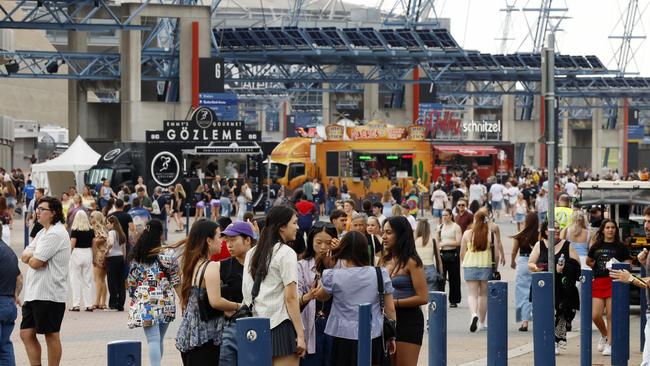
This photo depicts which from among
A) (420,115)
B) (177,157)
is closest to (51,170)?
(177,157)

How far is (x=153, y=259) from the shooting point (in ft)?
41.4

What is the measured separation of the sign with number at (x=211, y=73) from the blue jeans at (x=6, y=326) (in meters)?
48.3

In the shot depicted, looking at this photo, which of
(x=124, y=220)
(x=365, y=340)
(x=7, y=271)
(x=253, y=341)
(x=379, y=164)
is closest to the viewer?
(x=253, y=341)

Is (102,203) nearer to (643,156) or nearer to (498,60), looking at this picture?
(498,60)

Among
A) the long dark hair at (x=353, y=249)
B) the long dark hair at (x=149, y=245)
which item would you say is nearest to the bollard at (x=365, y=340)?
the long dark hair at (x=353, y=249)

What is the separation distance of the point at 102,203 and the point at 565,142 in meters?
92.9

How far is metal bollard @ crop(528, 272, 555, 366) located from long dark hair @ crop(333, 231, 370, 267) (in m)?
2.77

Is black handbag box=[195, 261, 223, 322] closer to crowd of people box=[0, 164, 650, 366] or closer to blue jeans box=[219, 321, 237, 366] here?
crowd of people box=[0, 164, 650, 366]

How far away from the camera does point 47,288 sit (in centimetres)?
1277

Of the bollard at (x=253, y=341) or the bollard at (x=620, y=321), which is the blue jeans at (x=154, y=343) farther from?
the bollard at (x=620, y=321)

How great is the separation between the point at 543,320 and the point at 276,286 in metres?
3.83

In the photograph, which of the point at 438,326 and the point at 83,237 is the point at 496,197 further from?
the point at 438,326

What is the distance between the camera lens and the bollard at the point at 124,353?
727cm

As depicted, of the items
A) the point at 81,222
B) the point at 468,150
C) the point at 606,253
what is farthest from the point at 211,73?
the point at 606,253
